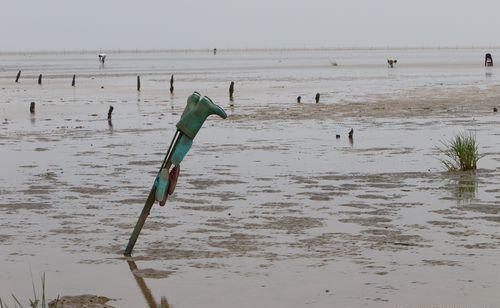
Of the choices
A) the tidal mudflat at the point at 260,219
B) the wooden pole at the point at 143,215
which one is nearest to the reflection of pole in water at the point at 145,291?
the tidal mudflat at the point at 260,219

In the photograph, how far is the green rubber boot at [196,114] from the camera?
33.2 ft

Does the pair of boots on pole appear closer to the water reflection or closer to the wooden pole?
the wooden pole

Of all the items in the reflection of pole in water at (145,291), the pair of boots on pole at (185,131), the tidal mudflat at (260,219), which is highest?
the pair of boots on pole at (185,131)

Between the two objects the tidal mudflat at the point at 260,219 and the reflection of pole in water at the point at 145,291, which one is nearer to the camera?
the reflection of pole in water at the point at 145,291

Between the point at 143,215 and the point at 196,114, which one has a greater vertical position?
the point at 196,114

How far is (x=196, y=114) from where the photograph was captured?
33.3 feet

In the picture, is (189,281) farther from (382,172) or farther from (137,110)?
(137,110)

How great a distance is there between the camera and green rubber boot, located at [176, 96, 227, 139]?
33.2 feet

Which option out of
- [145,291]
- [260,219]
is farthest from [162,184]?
[260,219]

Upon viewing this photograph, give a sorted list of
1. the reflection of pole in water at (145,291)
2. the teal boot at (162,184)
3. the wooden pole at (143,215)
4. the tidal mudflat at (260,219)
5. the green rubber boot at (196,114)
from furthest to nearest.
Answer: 1. the wooden pole at (143,215)
2. the teal boot at (162,184)
3. the green rubber boot at (196,114)
4. the tidal mudflat at (260,219)
5. the reflection of pole in water at (145,291)

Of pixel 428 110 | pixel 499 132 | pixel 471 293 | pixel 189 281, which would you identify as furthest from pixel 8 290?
pixel 428 110

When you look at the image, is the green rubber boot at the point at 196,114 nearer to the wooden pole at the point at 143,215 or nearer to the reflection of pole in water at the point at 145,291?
the wooden pole at the point at 143,215

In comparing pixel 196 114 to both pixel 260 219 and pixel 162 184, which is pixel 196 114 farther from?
pixel 260 219

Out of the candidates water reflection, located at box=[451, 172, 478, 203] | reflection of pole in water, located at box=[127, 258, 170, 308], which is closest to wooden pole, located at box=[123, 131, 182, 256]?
reflection of pole in water, located at box=[127, 258, 170, 308]
